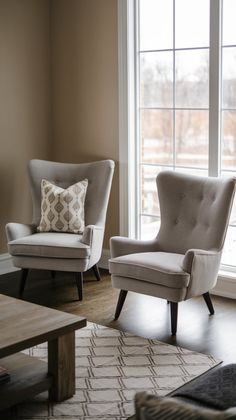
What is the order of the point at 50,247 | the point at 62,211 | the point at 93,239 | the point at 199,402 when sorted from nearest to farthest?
1. the point at 199,402
2. the point at 50,247
3. the point at 93,239
4. the point at 62,211

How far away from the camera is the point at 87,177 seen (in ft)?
18.0

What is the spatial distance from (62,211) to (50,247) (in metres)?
0.42

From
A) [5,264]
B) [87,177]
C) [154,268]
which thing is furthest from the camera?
[5,264]

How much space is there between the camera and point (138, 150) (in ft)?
18.4

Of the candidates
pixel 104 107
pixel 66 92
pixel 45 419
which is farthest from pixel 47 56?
pixel 45 419

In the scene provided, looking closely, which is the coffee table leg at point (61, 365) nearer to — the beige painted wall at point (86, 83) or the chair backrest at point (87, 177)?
the chair backrest at point (87, 177)

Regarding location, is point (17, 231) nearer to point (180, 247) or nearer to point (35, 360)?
point (180, 247)

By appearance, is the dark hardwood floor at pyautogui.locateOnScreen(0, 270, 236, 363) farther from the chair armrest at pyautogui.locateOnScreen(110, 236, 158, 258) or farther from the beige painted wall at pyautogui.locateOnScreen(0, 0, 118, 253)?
the beige painted wall at pyautogui.locateOnScreen(0, 0, 118, 253)

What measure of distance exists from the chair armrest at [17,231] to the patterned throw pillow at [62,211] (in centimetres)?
9

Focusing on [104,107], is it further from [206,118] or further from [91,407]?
[91,407]

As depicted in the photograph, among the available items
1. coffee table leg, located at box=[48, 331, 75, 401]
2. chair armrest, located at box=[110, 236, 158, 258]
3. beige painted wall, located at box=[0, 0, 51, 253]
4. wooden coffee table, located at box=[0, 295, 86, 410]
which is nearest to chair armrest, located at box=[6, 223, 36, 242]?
beige painted wall, located at box=[0, 0, 51, 253]

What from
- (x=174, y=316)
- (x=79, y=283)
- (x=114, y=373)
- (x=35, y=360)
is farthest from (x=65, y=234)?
(x=35, y=360)

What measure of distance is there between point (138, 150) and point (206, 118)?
73 cm

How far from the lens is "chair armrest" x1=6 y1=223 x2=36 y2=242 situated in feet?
16.7
